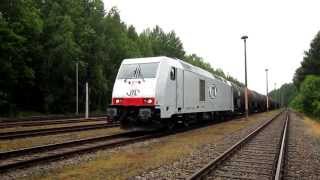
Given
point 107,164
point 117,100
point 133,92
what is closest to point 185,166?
point 107,164

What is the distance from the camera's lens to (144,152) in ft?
38.2

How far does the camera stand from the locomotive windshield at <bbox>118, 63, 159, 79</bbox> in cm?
Answer: 1612

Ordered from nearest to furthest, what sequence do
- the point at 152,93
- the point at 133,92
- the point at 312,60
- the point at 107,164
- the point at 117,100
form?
the point at 107,164 → the point at 152,93 → the point at 133,92 → the point at 117,100 → the point at 312,60

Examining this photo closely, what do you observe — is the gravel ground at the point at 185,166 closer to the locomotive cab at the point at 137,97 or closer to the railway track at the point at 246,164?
the railway track at the point at 246,164

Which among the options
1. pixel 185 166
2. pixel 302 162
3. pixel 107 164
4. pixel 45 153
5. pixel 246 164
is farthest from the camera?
pixel 45 153

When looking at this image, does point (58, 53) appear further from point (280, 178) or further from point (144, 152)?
point (280, 178)

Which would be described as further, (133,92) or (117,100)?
(117,100)

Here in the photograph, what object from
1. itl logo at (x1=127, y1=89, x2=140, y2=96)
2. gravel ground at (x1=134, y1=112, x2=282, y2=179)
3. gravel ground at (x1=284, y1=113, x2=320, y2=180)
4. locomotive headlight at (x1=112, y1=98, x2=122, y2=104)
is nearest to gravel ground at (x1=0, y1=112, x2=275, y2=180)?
gravel ground at (x1=134, y1=112, x2=282, y2=179)

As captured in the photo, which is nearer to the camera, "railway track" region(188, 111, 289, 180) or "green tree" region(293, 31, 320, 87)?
"railway track" region(188, 111, 289, 180)

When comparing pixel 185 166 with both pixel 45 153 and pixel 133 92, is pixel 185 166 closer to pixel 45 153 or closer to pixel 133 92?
pixel 45 153

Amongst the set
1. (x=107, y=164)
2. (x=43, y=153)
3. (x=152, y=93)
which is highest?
(x=152, y=93)

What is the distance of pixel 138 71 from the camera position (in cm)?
1648

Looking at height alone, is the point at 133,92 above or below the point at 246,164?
above

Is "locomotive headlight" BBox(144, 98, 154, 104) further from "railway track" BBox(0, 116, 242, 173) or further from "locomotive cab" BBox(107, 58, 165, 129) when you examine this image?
"railway track" BBox(0, 116, 242, 173)
